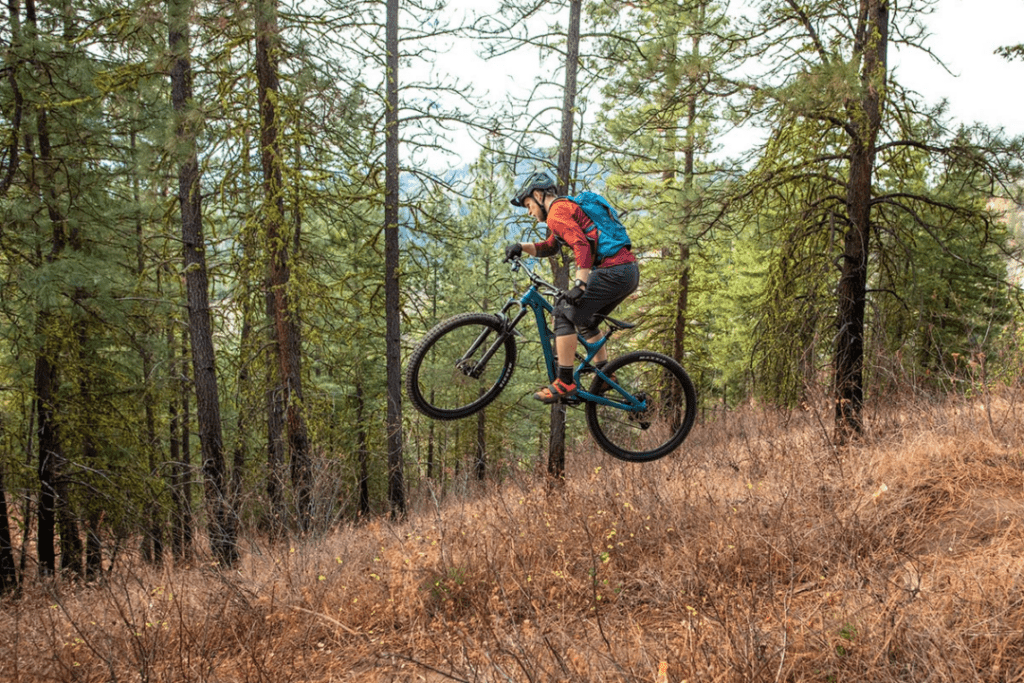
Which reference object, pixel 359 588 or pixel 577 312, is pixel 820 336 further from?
pixel 359 588

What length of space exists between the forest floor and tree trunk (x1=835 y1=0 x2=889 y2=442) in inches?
22.7

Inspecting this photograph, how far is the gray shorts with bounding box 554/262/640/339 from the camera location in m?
5.15

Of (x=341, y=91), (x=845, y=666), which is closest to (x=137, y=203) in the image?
(x=341, y=91)

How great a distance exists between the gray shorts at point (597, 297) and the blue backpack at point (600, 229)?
0.14 m

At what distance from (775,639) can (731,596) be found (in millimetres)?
969

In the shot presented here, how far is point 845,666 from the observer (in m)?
4.20

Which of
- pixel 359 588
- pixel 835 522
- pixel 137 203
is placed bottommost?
pixel 359 588

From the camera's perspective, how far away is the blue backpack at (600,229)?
16.9ft

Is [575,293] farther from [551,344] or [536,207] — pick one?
[551,344]

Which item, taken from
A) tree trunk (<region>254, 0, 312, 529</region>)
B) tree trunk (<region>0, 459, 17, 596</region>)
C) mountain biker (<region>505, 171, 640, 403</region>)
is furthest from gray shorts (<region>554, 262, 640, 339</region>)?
tree trunk (<region>0, 459, 17, 596</region>)

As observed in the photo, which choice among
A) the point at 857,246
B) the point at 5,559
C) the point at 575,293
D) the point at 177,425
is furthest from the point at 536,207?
the point at 177,425

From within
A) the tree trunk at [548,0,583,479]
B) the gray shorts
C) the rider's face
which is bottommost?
the gray shorts

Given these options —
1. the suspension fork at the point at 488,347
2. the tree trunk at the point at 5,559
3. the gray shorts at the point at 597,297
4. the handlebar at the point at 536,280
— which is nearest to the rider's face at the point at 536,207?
the handlebar at the point at 536,280

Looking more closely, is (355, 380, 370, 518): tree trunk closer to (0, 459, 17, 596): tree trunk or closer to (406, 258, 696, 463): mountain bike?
(0, 459, 17, 596): tree trunk
